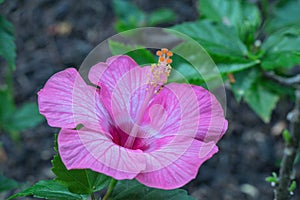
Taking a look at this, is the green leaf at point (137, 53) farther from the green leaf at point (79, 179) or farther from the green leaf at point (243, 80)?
the green leaf at point (79, 179)

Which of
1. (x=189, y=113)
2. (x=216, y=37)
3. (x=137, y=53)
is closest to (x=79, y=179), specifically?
(x=189, y=113)

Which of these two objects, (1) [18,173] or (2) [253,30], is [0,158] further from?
(2) [253,30]

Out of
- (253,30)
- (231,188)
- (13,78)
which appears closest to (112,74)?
(253,30)

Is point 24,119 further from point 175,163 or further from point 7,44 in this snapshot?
point 175,163

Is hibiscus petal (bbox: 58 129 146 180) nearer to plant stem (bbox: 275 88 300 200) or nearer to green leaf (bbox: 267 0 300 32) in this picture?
plant stem (bbox: 275 88 300 200)

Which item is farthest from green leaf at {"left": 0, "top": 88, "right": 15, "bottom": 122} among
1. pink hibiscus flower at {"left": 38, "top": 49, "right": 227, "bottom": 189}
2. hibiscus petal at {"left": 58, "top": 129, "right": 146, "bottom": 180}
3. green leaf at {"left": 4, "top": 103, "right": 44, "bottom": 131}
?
hibiscus petal at {"left": 58, "top": 129, "right": 146, "bottom": 180}
